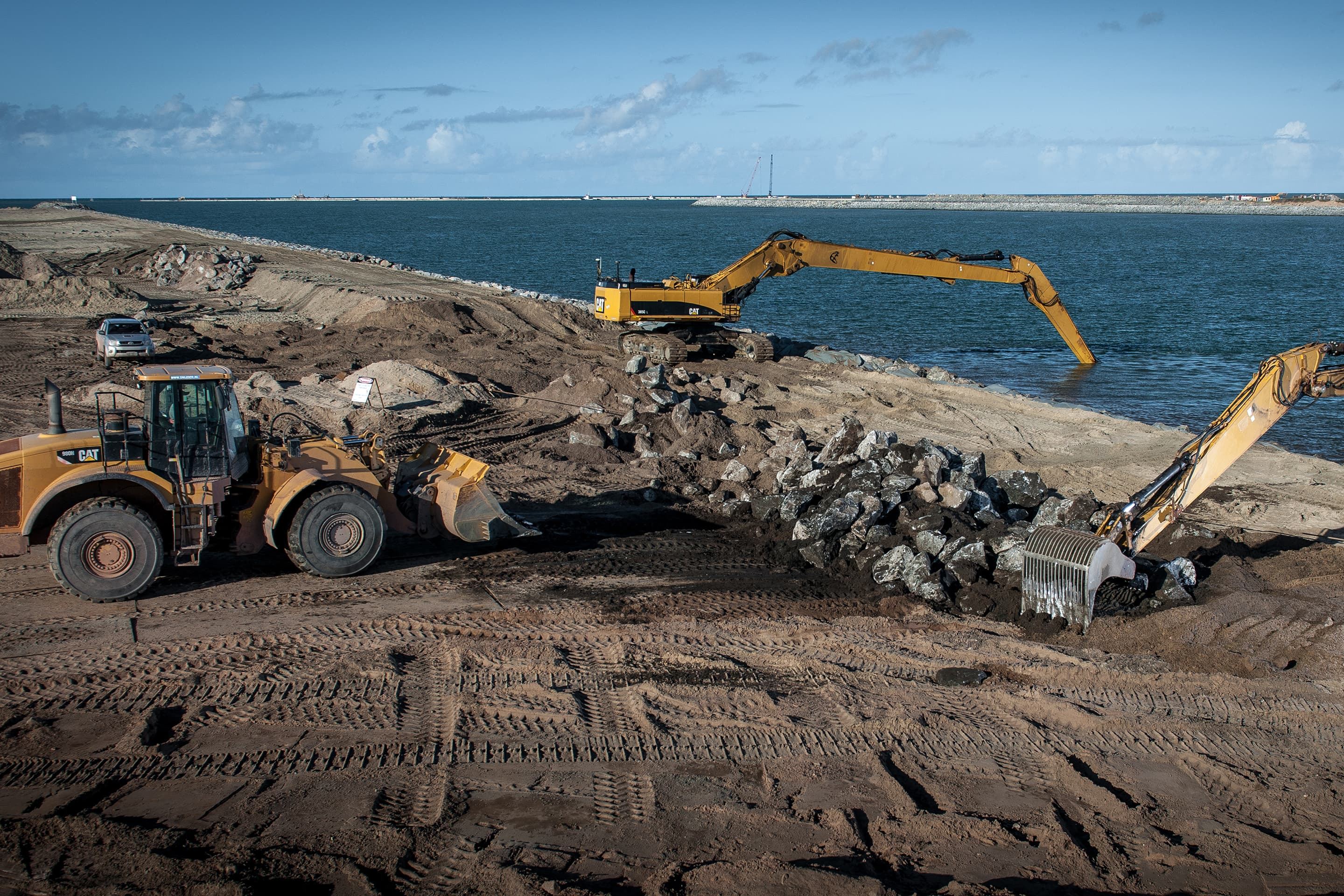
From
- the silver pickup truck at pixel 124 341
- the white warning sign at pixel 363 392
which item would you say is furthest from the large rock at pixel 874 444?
the silver pickup truck at pixel 124 341

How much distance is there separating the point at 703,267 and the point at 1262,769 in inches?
1909

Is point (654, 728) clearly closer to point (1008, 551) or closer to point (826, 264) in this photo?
point (1008, 551)

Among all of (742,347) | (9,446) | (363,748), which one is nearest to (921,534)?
(363,748)

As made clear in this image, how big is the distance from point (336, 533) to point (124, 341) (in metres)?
12.8

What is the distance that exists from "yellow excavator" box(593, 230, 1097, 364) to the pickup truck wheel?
13197 millimetres

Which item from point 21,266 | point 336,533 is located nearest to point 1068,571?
point 336,533

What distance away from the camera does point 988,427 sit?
56.6 feet

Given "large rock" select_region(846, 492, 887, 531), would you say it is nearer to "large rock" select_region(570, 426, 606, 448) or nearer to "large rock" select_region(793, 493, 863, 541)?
"large rock" select_region(793, 493, 863, 541)

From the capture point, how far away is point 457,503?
953 centimetres

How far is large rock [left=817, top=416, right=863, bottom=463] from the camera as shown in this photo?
12.9 meters

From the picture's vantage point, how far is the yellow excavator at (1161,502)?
8.70 metres

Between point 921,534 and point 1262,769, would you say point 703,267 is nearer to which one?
point 921,534

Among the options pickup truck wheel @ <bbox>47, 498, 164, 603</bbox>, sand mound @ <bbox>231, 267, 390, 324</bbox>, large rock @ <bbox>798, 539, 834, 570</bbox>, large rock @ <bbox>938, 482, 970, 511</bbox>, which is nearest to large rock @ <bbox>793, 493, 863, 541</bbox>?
large rock @ <bbox>798, 539, 834, 570</bbox>

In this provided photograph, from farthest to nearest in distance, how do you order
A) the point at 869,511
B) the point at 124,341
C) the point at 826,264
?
the point at 826,264 → the point at 124,341 → the point at 869,511
